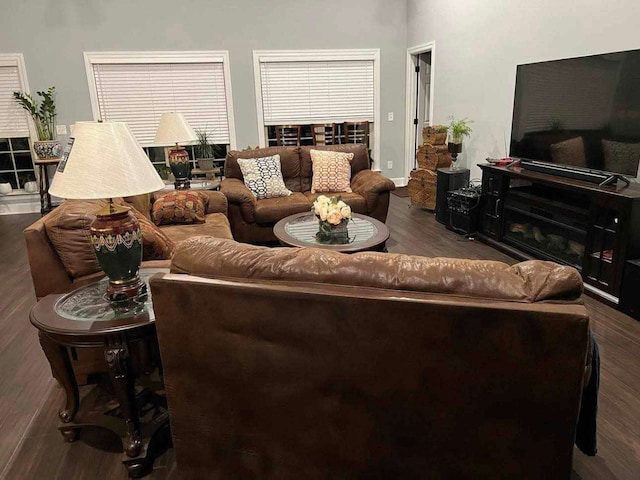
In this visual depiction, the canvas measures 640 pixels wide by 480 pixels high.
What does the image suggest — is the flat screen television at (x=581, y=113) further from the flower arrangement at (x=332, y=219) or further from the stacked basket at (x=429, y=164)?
the flower arrangement at (x=332, y=219)

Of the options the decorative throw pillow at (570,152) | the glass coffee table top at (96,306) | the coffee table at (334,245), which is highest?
the decorative throw pillow at (570,152)

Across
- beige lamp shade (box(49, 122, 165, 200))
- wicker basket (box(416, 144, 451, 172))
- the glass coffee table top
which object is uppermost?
beige lamp shade (box(49, 122, 165, 200))

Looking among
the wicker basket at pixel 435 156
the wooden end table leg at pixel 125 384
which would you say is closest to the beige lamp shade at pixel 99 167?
the wooden end table leg at pixel 125 384

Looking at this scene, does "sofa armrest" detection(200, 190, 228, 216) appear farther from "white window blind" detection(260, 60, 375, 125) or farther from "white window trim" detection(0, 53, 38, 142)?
"white window trim" detection(0, 53, 38, 142)

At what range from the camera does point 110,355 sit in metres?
1.79

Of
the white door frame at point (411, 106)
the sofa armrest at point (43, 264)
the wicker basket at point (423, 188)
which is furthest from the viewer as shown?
the white door frame at point (411, 106)

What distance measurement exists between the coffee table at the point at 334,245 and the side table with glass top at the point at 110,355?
135cm

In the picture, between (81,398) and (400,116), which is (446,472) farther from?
(400,116)

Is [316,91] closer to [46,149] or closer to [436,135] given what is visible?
[436,135]

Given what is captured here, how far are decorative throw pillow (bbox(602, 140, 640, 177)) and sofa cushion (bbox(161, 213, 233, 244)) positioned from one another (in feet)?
9.49

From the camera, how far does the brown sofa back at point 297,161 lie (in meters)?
5.11

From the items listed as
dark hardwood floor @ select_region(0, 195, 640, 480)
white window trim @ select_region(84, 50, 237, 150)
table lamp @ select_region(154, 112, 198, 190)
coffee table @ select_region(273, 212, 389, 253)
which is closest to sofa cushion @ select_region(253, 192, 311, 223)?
coffee table @ select_region(273, 212, 389, 253)

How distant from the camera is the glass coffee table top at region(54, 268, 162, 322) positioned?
6.08 feet

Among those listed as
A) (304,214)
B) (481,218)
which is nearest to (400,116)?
(481,218)
